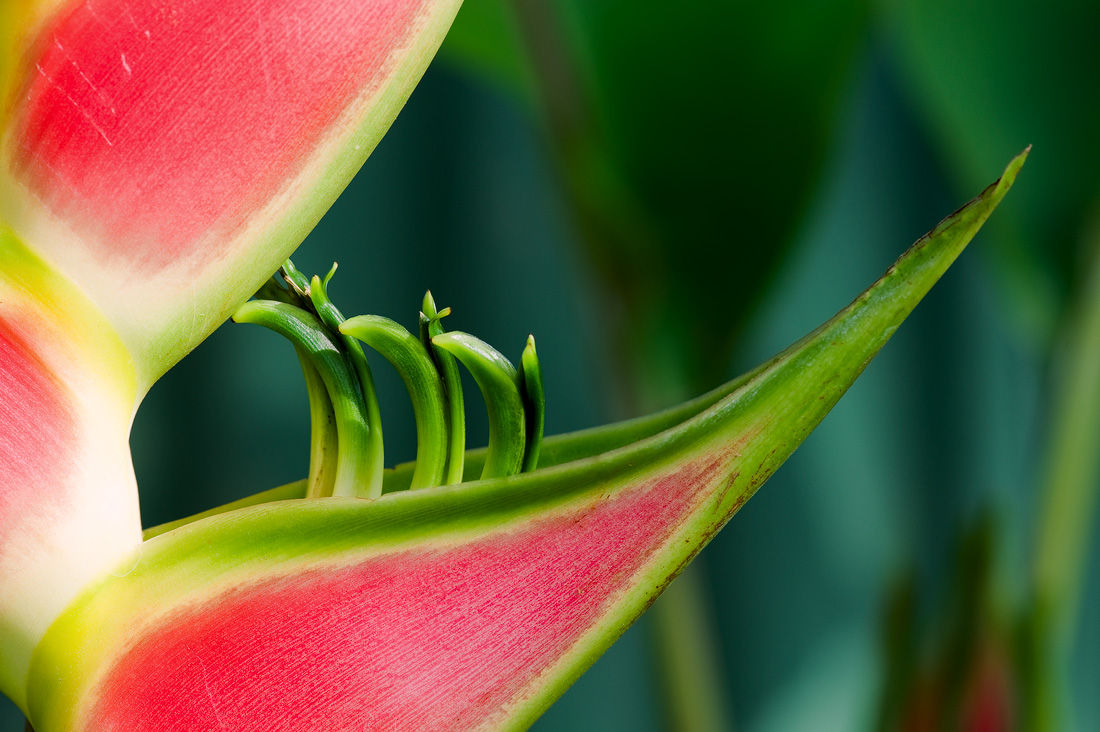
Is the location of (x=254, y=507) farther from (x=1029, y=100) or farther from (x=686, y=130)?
(x=1029, y=100)

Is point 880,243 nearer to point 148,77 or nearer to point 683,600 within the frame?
point 683,600

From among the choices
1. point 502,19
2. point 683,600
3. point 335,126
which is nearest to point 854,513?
point 683,600

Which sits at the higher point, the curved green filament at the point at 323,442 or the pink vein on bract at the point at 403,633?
the curved green filament at the point at 323,442

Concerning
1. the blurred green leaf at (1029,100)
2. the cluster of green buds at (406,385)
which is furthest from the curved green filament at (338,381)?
the blurred green leaf at (1029,100)

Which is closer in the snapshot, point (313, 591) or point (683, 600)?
point (313, 591)

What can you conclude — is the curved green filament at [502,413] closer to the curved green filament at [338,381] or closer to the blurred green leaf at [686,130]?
the curved green filament at [338,381]

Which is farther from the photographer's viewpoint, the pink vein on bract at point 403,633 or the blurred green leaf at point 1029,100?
the blurred green leaf at point 1029,100

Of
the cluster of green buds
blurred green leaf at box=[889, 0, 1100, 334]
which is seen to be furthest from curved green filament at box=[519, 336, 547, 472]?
blurred green leaf at box=[889, 0, 1100, 334]

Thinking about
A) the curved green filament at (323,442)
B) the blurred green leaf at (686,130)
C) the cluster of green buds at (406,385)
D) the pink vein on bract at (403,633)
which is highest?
the blurred green leaf at (686,130)

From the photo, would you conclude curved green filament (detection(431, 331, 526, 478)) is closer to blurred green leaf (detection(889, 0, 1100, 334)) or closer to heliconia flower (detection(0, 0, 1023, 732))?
heliconia flower (detection(0, 0, 1023, 732))
